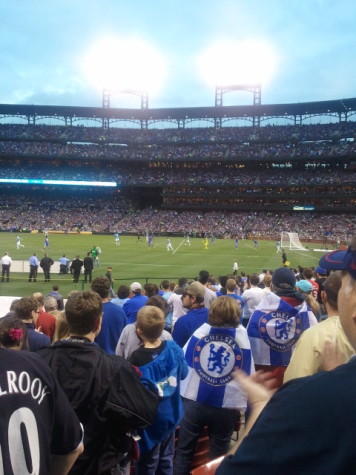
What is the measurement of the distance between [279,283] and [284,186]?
263 ft

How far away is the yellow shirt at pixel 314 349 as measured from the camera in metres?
3.32

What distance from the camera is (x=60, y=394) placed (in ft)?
7.82

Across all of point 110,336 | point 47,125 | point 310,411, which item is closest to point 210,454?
point 110,336

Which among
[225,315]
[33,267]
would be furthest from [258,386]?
[33,267]

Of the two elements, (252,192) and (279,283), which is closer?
(279,283)

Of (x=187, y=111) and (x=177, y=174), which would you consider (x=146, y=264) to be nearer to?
(x=177, y=174)

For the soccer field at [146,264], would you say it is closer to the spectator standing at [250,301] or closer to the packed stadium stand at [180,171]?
the spectator standing at [250,301]

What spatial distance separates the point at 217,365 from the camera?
4.64 metres

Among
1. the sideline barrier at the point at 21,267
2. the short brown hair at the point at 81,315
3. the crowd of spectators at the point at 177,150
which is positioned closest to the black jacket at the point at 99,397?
the short brown hair at the point at 81,315

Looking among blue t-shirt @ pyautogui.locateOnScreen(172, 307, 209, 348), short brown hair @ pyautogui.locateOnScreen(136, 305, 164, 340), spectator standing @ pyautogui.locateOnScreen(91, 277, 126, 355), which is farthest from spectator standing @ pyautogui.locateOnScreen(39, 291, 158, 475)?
spectator standing @ pyautogui.locateOnScreen(91, 277, 126, 355)

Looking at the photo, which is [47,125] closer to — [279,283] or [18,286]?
[18,286]

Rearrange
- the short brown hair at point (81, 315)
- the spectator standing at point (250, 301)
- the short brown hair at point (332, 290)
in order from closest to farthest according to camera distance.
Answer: the short brown hair at point (81, 315)
the short brown hair at point (332, 290)
the spectator standing at point (250, 301)

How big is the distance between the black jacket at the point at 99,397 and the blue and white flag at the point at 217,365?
1336mm

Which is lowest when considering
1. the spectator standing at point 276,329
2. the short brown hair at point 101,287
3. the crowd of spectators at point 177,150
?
the spectator standing at point 276,329
